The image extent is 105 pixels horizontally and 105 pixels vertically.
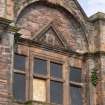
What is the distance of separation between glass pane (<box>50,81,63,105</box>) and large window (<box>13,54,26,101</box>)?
1.24m

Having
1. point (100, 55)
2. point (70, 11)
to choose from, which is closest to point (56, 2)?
point (70, 11)

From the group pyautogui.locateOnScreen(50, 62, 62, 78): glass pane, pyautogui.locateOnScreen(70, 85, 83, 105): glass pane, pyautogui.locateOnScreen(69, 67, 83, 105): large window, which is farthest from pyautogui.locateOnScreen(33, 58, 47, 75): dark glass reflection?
pyautogui.locateOnScreen(70, 85, 83, 105): glass pane

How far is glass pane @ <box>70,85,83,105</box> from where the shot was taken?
2061cm

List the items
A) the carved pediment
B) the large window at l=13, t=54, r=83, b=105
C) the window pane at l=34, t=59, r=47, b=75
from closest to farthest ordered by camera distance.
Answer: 1. the large window at l=13, t=54, r=83, b=105
2. the window pane at l=34, t=59, r=47, b=75
3. the carved pediment

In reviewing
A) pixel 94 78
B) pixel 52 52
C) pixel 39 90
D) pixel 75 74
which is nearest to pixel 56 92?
pixel 39 90

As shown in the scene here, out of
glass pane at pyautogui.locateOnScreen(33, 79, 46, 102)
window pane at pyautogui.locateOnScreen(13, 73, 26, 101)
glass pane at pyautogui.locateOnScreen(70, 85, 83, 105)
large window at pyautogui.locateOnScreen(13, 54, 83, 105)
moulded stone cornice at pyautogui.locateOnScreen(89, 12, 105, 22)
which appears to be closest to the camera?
window pane at pyautogui.locateOnScreen(13, 73, 26, 101)

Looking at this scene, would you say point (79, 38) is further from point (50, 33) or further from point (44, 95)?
point (44, 95)

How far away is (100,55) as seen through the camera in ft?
69.3

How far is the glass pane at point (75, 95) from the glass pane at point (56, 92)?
1.85 feet

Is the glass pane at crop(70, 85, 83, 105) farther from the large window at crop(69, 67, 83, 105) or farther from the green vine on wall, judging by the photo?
the green vine on wall

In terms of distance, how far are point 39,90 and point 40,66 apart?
917 millimetres

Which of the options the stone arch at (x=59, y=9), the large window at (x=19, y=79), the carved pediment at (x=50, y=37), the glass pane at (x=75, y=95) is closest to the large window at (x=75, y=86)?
the glass pane at (x=75, y=95)

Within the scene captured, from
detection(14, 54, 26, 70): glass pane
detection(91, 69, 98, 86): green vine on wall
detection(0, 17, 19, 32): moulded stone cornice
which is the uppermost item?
detection(0, 17, 19, 32): moulded stone cornice

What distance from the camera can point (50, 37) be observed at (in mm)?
20531
